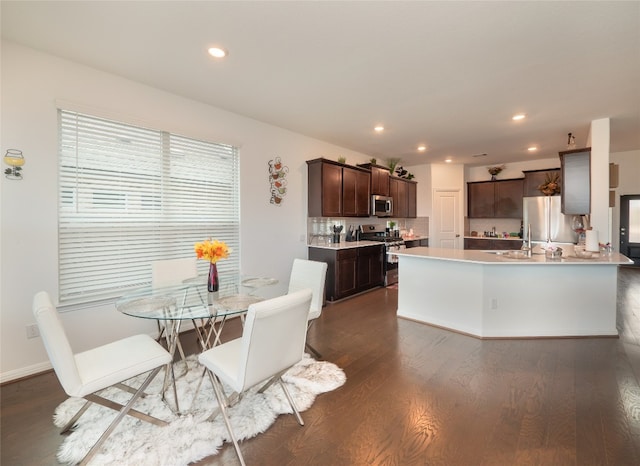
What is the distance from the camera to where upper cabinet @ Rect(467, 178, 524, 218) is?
6781 mm

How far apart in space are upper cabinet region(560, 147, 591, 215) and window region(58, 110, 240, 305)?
4.69 metres

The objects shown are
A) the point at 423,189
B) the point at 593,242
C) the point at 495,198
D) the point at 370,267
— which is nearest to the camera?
the point at 593,242

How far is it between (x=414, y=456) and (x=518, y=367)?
5.14ft

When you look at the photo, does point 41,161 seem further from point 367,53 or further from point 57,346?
point 367,53

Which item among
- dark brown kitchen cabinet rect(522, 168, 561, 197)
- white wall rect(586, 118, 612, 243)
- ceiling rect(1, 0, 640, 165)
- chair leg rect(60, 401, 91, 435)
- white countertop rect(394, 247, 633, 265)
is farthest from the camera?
dark brown kitchen cabinet rect(522, 168, 561, 197)

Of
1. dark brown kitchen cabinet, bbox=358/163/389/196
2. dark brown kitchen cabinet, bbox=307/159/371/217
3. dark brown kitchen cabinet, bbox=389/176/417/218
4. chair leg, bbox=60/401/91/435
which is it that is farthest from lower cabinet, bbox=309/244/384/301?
chair leg, bbox=60/401/91/435

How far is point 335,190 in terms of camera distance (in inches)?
195

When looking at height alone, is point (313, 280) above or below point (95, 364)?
above

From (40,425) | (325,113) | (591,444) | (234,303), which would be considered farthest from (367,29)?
(40,425)

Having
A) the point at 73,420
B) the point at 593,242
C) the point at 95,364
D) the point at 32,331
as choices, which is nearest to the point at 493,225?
the point at 593,242

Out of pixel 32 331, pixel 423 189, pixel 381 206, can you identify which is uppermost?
pixel 423 189

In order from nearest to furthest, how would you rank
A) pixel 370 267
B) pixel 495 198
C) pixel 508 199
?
pixel 370 267 → pixel 508 199 → pixel 495 198

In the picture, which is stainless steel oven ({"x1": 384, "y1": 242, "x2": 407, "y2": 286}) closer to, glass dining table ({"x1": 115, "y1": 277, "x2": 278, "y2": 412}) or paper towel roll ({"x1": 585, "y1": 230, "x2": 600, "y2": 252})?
→ paper towel roll ({"x1": 585, "y1": 230, "x2": 600, "y2": 252})

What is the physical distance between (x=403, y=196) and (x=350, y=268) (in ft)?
9.01
